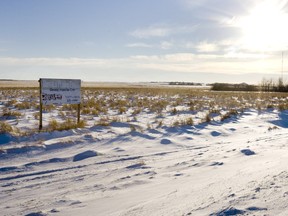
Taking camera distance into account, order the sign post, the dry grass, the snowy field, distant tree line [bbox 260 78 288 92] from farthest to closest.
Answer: distant tree line [bbox 260 78 288 92] → the dry grass → the sign post → the snowy field

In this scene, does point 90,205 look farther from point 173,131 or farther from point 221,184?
point 173,131

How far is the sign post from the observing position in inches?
370

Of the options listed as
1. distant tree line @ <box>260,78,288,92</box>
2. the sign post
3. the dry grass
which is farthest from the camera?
distant tree line @ <box>260,78,288,92</box>

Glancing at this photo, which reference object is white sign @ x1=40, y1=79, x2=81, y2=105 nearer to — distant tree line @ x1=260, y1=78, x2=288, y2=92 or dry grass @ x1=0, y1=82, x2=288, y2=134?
dry grass @ x1=0, y1=82, x2=288, y2=134

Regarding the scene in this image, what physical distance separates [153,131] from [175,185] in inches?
191

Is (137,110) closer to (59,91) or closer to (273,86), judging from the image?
(59,91)

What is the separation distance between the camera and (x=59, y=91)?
9.84 m

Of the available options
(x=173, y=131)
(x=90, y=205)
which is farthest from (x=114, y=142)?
(x=90, y=205)

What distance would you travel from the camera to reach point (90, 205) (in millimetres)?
3875

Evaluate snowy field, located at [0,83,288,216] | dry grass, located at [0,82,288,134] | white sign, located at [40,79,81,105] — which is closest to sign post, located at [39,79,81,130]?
white sign, located at [40,79,81,105]

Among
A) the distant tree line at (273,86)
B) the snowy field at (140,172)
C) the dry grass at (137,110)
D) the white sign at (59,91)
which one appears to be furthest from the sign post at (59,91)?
the distant tree line at (273,86)

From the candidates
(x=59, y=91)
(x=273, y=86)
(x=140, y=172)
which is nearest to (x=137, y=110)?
(x=59, y=91)

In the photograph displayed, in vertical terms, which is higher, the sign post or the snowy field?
the sign post

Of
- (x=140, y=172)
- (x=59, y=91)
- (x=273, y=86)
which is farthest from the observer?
(x=273, y=86)
